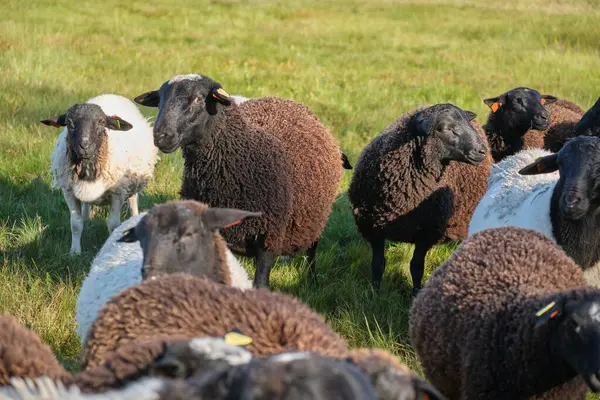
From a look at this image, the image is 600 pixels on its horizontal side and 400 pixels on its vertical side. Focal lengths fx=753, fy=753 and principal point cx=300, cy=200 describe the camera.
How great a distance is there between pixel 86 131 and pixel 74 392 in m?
4.99

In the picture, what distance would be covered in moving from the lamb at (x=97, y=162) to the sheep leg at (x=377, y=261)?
2431 mm

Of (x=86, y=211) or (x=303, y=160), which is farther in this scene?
(x=86, y=211)

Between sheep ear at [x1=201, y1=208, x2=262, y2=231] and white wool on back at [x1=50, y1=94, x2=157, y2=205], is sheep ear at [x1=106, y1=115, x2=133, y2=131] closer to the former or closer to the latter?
white wool on back at [x1=50, y1=94, x2=157, y2=205]

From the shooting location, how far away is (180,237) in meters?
3.91

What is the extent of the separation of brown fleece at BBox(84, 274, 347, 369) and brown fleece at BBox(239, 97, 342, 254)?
3.03m

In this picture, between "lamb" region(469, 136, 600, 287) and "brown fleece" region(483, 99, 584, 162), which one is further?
"brown fleece" region(483, 99, 584, 162)

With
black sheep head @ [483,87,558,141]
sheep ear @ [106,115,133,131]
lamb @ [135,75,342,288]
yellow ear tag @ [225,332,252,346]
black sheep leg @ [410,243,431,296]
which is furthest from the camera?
black sheep head @ [483,87,558,141]

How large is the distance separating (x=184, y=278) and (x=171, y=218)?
74 centimetres

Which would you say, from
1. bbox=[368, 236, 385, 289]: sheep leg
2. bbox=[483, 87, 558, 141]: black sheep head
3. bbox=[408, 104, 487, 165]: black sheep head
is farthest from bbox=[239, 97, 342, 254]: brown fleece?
bbox=[483, 87, 558, 141]: black sheep head

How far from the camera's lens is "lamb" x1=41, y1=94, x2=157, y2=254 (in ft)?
22.9

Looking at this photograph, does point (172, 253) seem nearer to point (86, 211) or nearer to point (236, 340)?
point (236, 340)

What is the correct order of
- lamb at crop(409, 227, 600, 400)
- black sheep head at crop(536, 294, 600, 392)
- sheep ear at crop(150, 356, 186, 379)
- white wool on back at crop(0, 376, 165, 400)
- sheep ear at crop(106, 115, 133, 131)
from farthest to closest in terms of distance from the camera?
sheep ear at crop(106, 115, 133, 131) → lamb at crop(409, 227, 600, 400) → black sheep head at crop(536, 294, 600, 392) → sheep ear at crop(150, 356, 186, 379) → white wool on back at crop(0, 376, 165, 400)

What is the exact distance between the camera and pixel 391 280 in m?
6.43

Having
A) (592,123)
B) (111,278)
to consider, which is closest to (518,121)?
(592,123)
